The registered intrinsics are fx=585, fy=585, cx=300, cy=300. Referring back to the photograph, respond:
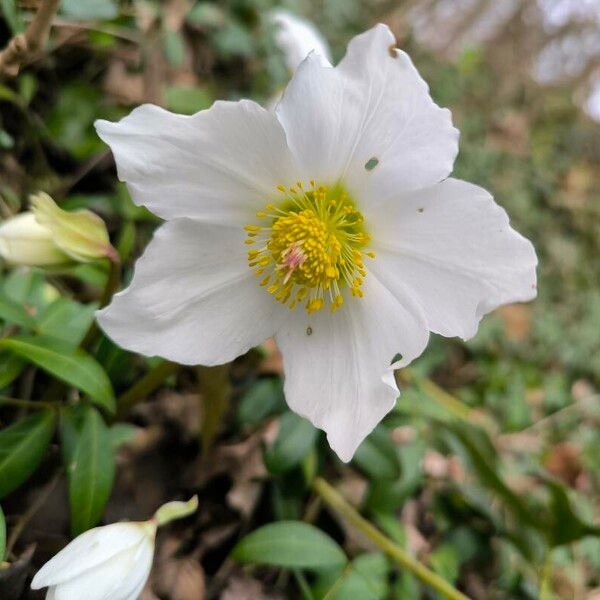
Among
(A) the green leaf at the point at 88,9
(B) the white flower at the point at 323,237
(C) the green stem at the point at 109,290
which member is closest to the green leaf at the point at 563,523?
(B) the white flower at the point at 323,237

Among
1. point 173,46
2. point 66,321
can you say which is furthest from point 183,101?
point 66,321

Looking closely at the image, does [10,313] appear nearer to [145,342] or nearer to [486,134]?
[145,342]

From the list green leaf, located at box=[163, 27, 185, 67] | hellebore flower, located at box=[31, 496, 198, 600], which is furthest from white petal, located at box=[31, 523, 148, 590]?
green leaf, located at box=[163, 27, 185, 67]

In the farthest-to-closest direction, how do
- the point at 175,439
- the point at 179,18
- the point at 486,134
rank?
the point at 486,134
the point at 179,18
the point at 175,439

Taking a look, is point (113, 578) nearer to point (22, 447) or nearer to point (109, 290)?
point (22, 447)

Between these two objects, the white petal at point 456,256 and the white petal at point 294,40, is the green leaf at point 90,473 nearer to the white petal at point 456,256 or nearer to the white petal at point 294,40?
the white petal at point 456,256

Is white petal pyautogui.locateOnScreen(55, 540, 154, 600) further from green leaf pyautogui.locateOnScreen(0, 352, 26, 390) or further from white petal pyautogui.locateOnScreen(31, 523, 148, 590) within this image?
green leaf pyautogui.locateOnScreen(0, 352, 26, 390)

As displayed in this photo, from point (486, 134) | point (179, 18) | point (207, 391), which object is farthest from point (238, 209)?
point (486, 134)
